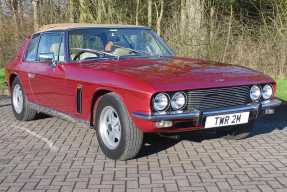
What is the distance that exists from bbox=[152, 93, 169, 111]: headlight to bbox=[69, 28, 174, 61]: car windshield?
66.2 inches

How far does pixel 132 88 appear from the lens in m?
5.32

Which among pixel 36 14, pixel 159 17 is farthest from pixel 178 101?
pixel 36 14

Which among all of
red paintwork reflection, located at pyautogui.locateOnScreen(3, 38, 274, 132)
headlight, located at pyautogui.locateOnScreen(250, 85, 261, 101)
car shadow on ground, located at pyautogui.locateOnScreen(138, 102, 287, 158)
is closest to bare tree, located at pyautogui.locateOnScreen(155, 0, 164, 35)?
car shadow on ground, located at pyautogui.locateOnScreen(138, 102, 287, 158)

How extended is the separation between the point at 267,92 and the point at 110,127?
2.00m

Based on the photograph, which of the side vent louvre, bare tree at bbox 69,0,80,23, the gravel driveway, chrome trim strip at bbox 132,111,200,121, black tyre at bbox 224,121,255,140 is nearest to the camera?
the gravel driveway

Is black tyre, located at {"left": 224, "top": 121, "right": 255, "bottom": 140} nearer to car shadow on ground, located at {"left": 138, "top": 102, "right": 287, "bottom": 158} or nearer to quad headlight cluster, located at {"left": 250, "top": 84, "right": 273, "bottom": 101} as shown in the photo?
car shadow on ground, located at {"left": 138, "top": 102, "right": 287, "bottom": 158}

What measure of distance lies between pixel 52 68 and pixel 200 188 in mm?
3126

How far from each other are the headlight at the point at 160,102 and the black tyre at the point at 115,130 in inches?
15.0

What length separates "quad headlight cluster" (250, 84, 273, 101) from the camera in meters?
5.96

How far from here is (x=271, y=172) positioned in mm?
5305

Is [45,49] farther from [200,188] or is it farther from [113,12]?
[113,12]

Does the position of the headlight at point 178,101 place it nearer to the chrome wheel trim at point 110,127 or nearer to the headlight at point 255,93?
the chrome wheel trim at point 110,127

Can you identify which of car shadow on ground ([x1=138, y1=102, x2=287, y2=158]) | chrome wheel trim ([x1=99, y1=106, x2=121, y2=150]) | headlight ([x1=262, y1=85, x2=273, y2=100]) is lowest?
car shadow on ground ([x1=138, y1=102, x2=287, y2=158])

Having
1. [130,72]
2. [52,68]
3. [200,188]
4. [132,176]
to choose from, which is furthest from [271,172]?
[52,68]
